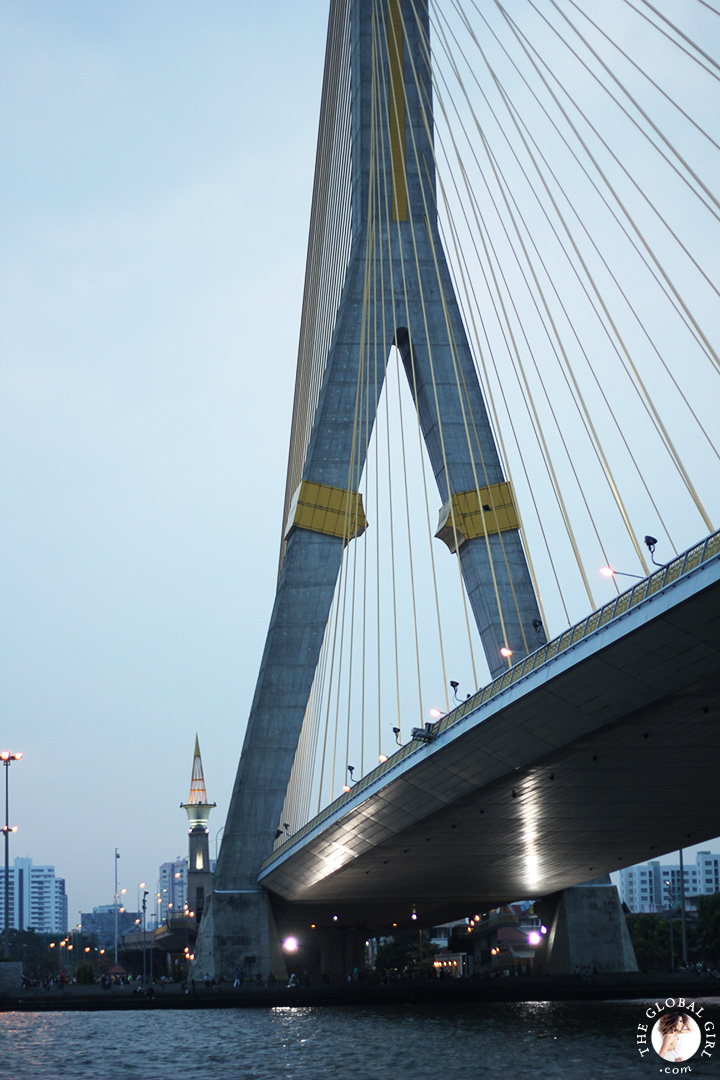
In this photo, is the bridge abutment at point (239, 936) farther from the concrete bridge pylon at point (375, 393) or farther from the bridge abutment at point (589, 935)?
the bridge abutment at point (589, 935)

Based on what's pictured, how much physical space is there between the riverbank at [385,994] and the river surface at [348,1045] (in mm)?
1899

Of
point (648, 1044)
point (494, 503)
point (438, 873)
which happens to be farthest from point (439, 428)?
point (648, 1044)

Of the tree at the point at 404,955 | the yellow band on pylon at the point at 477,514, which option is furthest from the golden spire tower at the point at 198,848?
the yellow band on pylon at the point at 477,514

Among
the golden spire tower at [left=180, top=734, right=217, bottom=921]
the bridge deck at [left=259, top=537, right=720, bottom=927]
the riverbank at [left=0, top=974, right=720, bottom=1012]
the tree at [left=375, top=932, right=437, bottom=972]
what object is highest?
the golden spire tower at [left=180, top=734, right=217, bottom=921]

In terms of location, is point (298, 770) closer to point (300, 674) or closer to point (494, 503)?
point (300, 674)

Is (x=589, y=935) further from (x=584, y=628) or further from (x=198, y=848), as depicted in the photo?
(x=198, y=848)

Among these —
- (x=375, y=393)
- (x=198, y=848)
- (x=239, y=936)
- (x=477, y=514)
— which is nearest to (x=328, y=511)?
(x=375, y=393)

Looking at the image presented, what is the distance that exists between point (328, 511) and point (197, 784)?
93050mm

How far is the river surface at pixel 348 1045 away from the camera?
63.2 feet

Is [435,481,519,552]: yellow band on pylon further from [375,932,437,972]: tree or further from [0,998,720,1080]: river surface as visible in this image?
[375,932,437,972]: tree

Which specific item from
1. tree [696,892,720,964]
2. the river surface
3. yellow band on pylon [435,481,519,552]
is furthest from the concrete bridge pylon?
tree [696,892,720,964]

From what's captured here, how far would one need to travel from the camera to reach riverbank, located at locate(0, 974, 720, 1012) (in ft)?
129

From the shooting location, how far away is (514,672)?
23391 mm

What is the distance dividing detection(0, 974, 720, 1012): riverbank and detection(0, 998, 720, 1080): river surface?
190 centimetres
